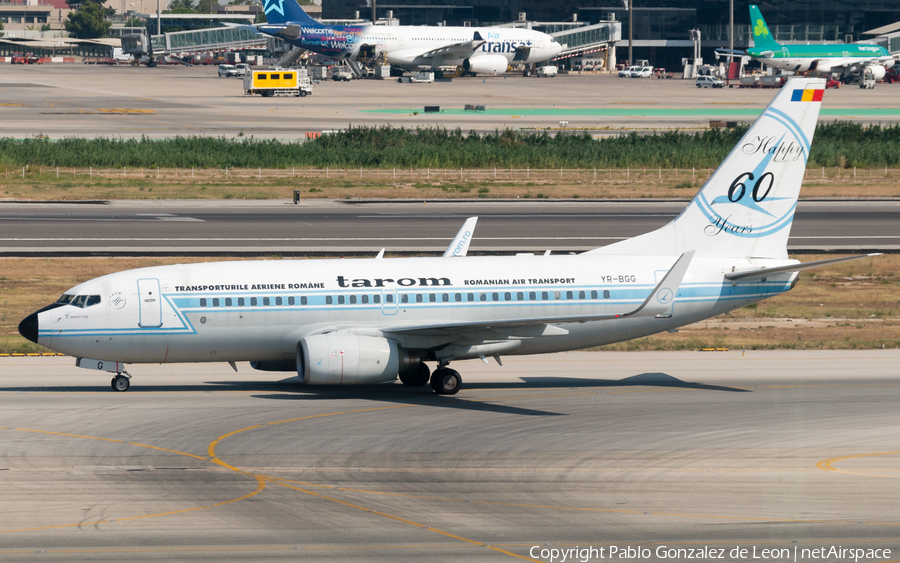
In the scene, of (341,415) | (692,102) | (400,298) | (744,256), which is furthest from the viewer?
(692,102)

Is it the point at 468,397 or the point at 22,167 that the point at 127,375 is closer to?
the point at 468,397

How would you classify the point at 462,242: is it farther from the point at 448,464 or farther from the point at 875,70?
the point at 875,70

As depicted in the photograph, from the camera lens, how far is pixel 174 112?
144250 mm

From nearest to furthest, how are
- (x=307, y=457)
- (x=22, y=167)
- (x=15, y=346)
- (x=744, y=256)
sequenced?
(x=307, y=457)
(x=744, y=256)
(x=15, y=346)
(x=22, y=167)

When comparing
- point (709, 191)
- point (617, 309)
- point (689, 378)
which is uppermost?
point (709, 191)

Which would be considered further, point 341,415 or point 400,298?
point 400,298

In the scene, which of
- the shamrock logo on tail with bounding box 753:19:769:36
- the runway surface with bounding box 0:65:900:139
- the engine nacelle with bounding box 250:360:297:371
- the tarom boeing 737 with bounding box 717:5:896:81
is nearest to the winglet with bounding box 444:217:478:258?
the engine nacelle with bounding box 250:360:297:371

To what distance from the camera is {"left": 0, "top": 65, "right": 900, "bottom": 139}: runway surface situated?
415 feet

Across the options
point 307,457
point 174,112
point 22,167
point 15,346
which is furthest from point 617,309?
point 174,112

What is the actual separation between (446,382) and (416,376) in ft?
4.41

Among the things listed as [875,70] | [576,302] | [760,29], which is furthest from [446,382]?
[875,70]

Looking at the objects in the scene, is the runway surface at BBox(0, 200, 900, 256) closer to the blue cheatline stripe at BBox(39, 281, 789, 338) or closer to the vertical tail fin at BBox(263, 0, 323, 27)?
the blue cheatline stripe at BBox(39, 281, 789, 338)

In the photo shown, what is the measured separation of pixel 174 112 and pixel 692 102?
3105 inches

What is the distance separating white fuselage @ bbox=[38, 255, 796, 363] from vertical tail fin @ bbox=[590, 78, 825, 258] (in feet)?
3.63
